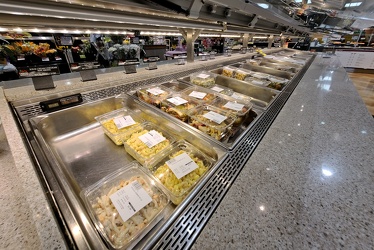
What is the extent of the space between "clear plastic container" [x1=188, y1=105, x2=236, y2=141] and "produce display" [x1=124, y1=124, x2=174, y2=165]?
0.75 ft

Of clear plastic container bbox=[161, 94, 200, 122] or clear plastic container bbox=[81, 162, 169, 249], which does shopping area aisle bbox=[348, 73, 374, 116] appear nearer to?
clear plastic container bbox=[161, 94, 200, 122]

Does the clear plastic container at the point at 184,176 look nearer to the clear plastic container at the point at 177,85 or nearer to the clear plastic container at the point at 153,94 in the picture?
the clear plastic container at the point at 153,94


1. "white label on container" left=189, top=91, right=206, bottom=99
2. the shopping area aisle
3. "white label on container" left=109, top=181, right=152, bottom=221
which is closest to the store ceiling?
"white label on container" left=189, top=91, right=206, bottom=99

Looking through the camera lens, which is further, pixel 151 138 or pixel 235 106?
pixel 235 106

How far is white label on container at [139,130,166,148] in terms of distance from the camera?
979 mm

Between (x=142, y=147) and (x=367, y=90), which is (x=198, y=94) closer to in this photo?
(x=142, y=147)

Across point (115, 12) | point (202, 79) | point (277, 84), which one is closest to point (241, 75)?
point (277, 84)

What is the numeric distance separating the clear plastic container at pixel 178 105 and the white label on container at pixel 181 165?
1.43ft

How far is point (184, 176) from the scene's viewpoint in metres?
0.76

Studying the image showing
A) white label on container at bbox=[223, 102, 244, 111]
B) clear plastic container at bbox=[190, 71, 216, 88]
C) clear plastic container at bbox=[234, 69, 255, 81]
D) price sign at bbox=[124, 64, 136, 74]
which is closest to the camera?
white label on container at bbox=[223, 102, 244, 111]

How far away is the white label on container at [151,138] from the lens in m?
0.98

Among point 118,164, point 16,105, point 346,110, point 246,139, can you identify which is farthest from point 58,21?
point 346,110

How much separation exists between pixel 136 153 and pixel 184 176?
34 centimetres

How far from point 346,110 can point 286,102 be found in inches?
17.5
